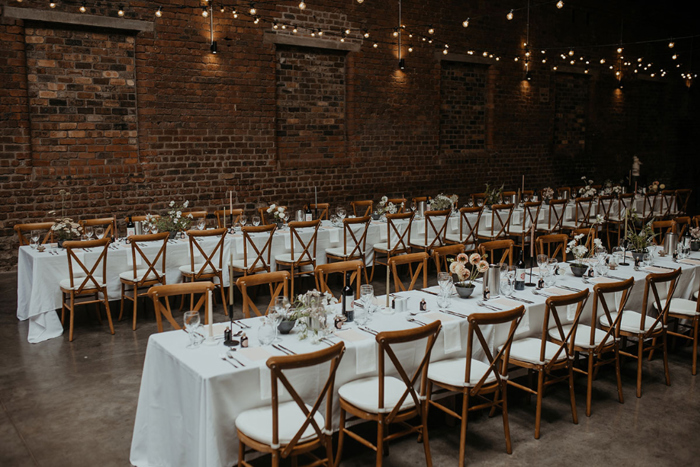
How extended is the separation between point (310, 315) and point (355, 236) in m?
4.35

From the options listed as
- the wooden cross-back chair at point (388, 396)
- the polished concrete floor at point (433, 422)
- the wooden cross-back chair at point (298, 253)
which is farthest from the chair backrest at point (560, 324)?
the wooden cross-back chair at point (298, 253)

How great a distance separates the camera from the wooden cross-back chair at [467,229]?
8.59 m

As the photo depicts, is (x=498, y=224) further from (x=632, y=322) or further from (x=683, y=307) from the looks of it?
(x=632, y=322)

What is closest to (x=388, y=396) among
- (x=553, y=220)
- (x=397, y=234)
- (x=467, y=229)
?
(x=397, y=234)

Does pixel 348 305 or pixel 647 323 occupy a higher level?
pixel 348 305

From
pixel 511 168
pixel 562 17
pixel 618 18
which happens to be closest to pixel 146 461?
pixel 511 168

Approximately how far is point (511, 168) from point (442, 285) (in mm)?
9610

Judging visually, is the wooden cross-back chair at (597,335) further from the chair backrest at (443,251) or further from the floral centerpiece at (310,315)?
the floral centerpiece at (310,315)

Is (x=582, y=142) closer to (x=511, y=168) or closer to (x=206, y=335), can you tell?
(x=511, y=168)

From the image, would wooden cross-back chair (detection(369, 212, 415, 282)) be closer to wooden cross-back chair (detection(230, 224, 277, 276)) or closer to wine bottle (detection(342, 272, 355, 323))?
wooden cross-back chair (detection(230, 224, 277, 276))

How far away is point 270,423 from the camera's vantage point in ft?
9.96

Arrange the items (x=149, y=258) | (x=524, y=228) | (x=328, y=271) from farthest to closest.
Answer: (x=524, y=228) → (x=149, y=258) → (x=328, y=271)

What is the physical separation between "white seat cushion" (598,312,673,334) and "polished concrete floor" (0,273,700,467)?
1.48 feet

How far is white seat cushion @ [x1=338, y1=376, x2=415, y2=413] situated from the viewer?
3270mm
